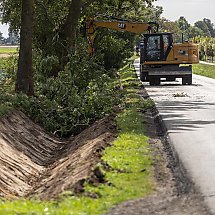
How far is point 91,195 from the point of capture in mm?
9445

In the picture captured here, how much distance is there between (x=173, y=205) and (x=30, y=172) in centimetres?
653

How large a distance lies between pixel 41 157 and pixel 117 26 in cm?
2274

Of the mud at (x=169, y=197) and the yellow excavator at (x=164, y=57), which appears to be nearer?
the mud at (x=169, y=197)

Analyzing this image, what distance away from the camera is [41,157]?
1719 centimetres

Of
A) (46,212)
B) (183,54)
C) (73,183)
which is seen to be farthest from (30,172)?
(183,54)

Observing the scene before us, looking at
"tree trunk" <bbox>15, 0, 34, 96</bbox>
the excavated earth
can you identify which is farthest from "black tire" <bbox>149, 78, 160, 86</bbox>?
the excavated earth

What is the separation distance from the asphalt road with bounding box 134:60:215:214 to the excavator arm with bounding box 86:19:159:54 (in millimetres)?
8057

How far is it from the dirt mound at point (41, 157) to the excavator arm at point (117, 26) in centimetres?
1664

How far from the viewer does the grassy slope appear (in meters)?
8.52

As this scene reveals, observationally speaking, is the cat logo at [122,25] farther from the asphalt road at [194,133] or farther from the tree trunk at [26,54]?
the tree trunk at [26,54]

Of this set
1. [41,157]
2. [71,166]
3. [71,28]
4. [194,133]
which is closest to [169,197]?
[71,166]

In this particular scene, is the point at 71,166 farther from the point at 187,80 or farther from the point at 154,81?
the point at 187,80

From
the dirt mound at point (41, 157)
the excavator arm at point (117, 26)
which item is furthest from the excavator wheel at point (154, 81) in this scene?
the dirt mound at point (41, 157)

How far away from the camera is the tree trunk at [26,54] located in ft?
79.7
